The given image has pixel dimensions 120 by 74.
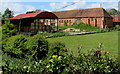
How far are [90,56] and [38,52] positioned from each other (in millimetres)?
1462

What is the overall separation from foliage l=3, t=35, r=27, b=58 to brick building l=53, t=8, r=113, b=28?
87.8 feet

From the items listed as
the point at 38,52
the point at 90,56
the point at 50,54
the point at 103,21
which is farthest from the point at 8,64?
the point at 103,21

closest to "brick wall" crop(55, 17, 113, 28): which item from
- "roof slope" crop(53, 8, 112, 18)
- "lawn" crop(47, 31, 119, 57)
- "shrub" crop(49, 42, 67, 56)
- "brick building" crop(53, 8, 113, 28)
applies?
"brick building" crop(53, 8, 113, 28)

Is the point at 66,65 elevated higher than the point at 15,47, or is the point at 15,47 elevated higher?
the point at 15,47

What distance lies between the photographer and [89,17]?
108ft

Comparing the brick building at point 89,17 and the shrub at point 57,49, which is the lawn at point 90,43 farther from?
the brick building at point 89,17

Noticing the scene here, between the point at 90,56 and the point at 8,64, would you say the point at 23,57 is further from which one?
the point at 90,56

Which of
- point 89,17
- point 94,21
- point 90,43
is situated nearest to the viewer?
point 90,43

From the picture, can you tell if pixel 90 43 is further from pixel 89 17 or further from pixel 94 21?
pixel 89 17

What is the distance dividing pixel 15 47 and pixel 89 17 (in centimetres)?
2909

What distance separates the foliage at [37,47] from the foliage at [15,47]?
0.19 metres

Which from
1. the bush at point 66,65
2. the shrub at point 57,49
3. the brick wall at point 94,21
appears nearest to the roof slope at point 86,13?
the brick wall at point 94,21

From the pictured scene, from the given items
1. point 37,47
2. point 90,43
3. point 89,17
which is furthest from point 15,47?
point 89,17

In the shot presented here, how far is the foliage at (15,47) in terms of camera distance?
490cm
